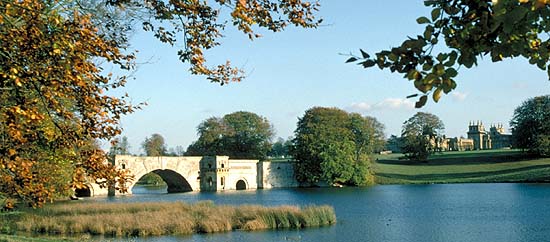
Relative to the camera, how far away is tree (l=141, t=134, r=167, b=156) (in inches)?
3568

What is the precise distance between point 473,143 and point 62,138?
380 ft

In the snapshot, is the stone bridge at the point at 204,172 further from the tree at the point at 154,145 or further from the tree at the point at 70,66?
the tree at the point at 70,66

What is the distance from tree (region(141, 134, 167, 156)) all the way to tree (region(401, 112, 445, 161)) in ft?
131

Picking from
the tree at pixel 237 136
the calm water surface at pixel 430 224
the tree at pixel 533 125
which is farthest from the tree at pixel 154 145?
the calm water surface at pixel 430 224

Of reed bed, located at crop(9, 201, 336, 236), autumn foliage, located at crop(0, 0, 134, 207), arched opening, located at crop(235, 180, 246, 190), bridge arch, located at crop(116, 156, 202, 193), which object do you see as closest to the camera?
autumn foliage, located at crop(0, 0, 134, 207)

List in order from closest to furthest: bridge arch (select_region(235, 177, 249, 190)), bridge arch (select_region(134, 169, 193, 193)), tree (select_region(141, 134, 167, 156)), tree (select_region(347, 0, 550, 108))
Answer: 1. tree (select_region(347, 0, 550, 108))
2. bridge arch (select_region(134, 169, 193, 193))
3. bridge arch (select_region(235, 177, 249, 190))
4. tree (select_region(141, 134, 167, 156))

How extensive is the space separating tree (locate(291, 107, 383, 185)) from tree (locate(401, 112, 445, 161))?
30.9ft

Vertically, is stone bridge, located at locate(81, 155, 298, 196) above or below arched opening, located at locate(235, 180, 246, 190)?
above

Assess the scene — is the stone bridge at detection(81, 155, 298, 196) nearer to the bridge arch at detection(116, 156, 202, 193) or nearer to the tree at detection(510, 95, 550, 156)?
the bridge arch at detection(116, 156, 202, 193)

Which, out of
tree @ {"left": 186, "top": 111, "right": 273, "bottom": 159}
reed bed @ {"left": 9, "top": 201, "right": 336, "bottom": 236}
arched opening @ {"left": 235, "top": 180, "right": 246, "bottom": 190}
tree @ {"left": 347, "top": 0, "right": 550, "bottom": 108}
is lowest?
arched opening @ {"left": 235, "top": 180, "right": 246, "bottom": 190}

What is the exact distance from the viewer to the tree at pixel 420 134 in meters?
71.1

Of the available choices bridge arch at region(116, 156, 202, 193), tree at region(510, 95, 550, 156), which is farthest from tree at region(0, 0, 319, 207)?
tree at region(510, 95, 550, 156)

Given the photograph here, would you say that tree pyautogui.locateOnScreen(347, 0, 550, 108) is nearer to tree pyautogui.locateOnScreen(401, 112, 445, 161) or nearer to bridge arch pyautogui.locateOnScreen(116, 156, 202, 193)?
bridge arch pyautogui.locateOnScreen(116, 156, 202, 193)

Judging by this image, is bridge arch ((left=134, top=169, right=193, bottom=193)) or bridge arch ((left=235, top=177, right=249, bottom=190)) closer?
bridge arch ((left=134, top=169, right=193, bottom=193))
